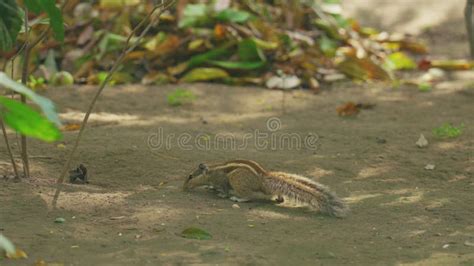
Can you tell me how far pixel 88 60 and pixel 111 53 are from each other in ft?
0.91

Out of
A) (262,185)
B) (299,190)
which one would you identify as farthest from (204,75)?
(299,190)

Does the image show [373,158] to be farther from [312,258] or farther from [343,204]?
[312,258]

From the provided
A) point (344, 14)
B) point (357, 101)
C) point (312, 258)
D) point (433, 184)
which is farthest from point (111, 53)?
point (312, 258)

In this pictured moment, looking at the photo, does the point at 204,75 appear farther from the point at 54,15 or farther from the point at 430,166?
the point at 54,15

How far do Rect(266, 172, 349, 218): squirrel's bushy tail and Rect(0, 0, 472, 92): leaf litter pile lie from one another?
3.85 meters

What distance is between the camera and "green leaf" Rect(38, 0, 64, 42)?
477cm

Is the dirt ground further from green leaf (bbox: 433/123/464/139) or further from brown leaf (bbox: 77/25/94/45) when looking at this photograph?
brown leaf (bbox: 77/25/94/45)

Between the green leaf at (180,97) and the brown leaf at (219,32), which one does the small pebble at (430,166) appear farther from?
the brown leaf at (219,32)

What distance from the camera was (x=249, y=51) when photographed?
9992 mm

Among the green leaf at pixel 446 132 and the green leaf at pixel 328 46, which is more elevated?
the green leaf at pixel 328 46

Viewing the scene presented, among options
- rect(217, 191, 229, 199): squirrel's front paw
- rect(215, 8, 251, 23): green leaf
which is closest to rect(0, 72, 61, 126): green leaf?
rect(217, 191, 229, 199): squirrel's front paw

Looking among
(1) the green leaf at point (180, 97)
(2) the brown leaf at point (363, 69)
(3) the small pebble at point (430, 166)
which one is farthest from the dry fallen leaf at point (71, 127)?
(2) the brown leaf at point (363, 69)

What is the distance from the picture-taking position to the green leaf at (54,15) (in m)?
4.77

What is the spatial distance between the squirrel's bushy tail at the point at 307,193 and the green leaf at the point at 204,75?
395 centimetres
